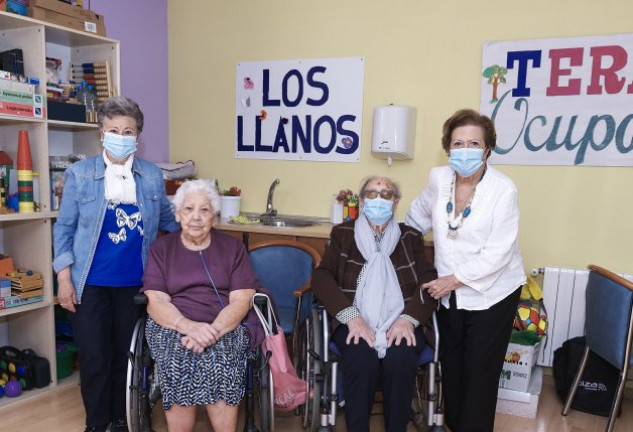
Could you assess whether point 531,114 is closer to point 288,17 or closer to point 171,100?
point 288,17

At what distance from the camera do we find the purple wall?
3490 mm

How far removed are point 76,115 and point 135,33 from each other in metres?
1.08

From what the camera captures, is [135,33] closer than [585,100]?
No

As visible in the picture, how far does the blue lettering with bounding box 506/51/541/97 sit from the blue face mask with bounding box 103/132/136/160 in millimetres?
2104

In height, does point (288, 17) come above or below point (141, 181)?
above

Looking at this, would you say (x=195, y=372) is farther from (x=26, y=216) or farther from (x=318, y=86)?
(x=318, y=86)

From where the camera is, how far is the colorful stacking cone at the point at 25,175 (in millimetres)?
2588

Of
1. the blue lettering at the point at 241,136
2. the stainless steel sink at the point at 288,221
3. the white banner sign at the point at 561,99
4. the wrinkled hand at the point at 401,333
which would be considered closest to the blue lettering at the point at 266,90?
the blue lettering at the point at 241,136

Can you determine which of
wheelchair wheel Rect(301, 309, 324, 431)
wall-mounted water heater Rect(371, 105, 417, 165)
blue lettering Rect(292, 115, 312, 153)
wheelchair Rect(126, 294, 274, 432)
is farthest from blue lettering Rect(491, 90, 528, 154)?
wheelchair Rect(126, 294, 274, 432)

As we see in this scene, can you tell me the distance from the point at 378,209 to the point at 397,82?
49.9 inches

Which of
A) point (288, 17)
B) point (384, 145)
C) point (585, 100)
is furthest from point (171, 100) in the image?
point (585, 100)

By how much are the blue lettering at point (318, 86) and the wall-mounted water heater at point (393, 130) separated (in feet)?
1.47

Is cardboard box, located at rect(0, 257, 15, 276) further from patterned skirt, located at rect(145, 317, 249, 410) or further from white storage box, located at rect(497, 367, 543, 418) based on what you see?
white storage box, located at rect(497, 367, 543, 418)

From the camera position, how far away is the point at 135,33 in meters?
3.61
